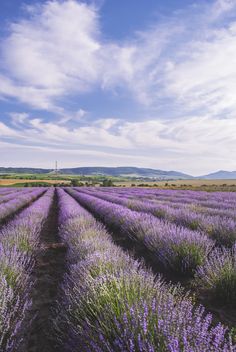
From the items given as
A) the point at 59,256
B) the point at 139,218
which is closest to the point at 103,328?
the point at 59,256

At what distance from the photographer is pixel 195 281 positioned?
156 inches

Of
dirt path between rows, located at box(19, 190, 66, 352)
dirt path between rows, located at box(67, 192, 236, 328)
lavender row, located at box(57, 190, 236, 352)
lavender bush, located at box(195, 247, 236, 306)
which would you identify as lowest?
dirt path between rows, located at box(19, 190, 66, 352)

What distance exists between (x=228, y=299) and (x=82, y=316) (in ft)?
6.59

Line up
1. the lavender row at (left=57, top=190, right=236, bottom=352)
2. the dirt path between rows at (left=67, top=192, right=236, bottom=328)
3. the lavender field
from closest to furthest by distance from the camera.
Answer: the lavender row at (left=57, top=190, right=236, bottom=352) → the lavender field → the dirt path between rows at (left=67, top=192, right=236, bottom=328)

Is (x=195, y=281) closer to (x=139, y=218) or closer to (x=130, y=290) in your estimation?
(x=130, y=290)

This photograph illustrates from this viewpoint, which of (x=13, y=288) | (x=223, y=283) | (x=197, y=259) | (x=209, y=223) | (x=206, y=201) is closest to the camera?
(x=13, y=288)

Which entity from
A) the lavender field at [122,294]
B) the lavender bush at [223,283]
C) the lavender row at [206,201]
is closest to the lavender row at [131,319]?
the lavender field at [122,294]

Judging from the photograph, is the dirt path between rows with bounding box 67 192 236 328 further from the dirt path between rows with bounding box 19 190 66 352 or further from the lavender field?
the dirt path between rows with bounding box 19 190 66 352

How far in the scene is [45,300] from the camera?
355 centimetres

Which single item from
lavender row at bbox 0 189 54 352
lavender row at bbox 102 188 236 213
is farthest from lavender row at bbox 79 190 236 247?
lavender row at bbox 0 189 54 352

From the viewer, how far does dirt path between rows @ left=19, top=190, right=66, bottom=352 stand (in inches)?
101

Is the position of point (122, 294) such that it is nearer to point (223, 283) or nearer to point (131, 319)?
point (131, 319)

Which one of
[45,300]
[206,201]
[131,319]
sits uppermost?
[131,319]

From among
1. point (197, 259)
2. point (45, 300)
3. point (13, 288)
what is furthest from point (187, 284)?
point (13, 288)
